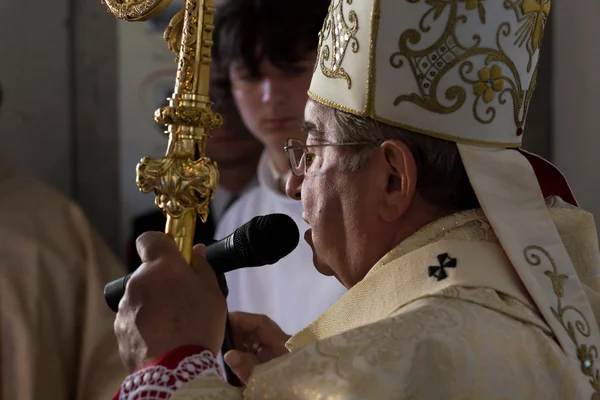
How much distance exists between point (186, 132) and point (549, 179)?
1.80ft

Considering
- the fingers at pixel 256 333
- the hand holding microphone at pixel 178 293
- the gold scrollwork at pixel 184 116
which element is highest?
the gold scrollwork at pixel 184 116

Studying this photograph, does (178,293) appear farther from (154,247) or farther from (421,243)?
(421,243)

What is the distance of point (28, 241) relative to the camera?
105 inches

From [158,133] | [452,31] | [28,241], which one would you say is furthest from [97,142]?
[452,31]

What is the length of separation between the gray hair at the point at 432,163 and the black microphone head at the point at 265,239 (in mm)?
127

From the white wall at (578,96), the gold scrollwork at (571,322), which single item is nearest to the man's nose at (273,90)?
the white wall at (578,96)

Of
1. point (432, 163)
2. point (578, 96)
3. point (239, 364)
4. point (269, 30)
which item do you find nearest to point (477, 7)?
point (432, 163)

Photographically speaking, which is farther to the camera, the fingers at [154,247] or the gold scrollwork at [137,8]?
the gold scrollwork at [137,8]

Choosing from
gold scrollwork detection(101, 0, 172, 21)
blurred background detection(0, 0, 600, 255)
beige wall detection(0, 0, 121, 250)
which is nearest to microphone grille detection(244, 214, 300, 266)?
gold scrollwork detection(101, 0, 172, 21)

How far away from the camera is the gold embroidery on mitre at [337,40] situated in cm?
132

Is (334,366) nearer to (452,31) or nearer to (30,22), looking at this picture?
(452,31)

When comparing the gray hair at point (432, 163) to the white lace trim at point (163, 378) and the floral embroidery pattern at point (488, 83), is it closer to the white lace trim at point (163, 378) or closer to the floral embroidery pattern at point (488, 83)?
the floral embroidery pattern at point (488, 83)

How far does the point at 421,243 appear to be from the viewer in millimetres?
1214

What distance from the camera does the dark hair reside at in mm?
2426
